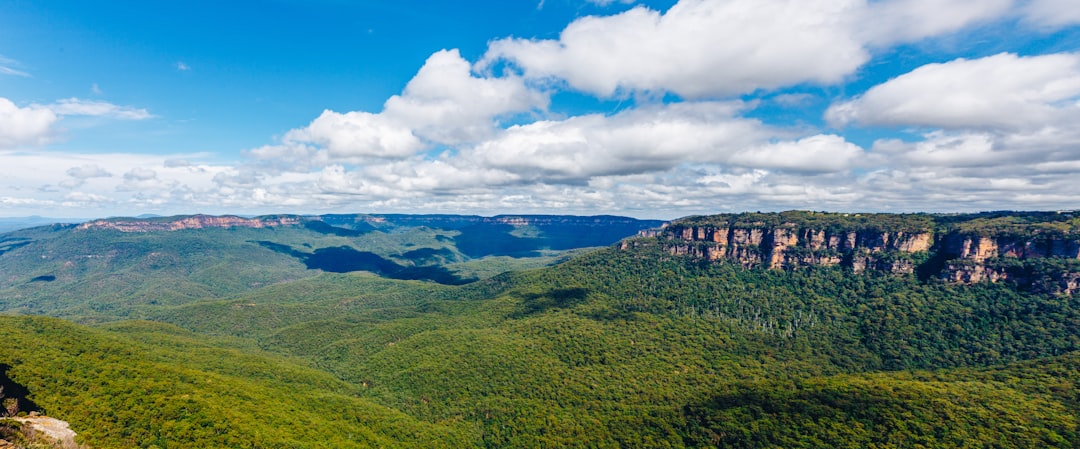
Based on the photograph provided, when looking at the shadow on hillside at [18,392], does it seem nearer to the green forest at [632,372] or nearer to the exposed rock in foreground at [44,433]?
the green forest at [632,372]

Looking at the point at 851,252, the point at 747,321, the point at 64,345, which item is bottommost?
the point at 747,321

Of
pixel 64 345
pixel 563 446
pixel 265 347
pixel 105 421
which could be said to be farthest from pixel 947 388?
pixel 265 347

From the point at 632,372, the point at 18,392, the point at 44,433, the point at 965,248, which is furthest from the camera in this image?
the point at 965,248

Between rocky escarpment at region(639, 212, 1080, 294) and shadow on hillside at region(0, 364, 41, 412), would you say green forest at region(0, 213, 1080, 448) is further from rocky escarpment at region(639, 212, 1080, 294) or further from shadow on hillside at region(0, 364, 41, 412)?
rocky escarpment at region(639, 212, 1080, 294)

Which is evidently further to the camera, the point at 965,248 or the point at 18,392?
the point at 965,248

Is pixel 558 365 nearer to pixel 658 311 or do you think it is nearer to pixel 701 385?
pixel 701 385

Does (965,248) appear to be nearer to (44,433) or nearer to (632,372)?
(632,372)

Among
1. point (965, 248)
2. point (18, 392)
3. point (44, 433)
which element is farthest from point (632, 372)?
point (965, 248)

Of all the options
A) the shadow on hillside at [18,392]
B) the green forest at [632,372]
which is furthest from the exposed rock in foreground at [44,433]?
the shadow on hillside at [18,392]

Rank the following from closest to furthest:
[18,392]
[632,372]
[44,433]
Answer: [44,433] → [18,392] → [632,372]
